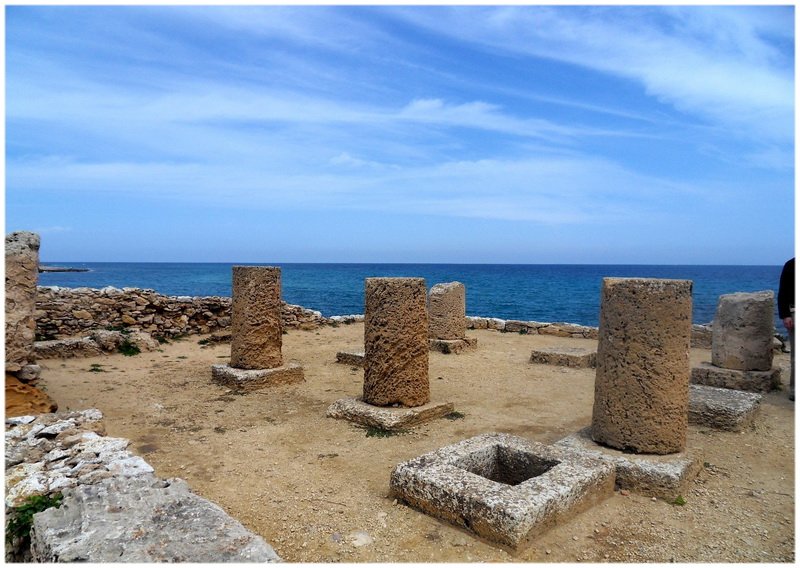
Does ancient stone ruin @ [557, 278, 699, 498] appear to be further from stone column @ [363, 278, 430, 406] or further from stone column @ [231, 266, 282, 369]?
stone column @ [231, 266, 282, 369]

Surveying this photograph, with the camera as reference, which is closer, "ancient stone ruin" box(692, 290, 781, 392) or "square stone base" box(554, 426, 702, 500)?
"square stone base" box(554, 426, 702, 500)

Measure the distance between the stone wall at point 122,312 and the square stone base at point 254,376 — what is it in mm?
4462

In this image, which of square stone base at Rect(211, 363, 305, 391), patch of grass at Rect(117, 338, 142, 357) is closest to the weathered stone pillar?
square stone base at Rect(211, 363, 305, 391)

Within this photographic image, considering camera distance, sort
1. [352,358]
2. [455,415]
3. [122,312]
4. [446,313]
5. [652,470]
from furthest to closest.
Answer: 1. [122,312]
2. [446,313]
3. [352,358]
4. [455,415]
5. [652,470]

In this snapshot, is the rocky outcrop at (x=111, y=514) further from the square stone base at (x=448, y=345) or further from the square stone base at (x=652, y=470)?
the square stone base at (x=448, y=345)

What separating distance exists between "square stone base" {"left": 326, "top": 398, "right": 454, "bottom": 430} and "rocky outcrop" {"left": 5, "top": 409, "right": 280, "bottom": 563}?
2770mm

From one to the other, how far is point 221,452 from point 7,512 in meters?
2.23

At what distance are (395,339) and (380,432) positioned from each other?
113cm

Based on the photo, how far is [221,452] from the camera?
580cm

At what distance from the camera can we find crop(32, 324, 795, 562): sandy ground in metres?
3.99

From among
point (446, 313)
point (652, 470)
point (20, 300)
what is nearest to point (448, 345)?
point (446, 313)

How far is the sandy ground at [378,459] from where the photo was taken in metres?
3.99

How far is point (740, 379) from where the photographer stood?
8.26 meters

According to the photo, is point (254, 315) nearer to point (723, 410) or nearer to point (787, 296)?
point (723, 410)
